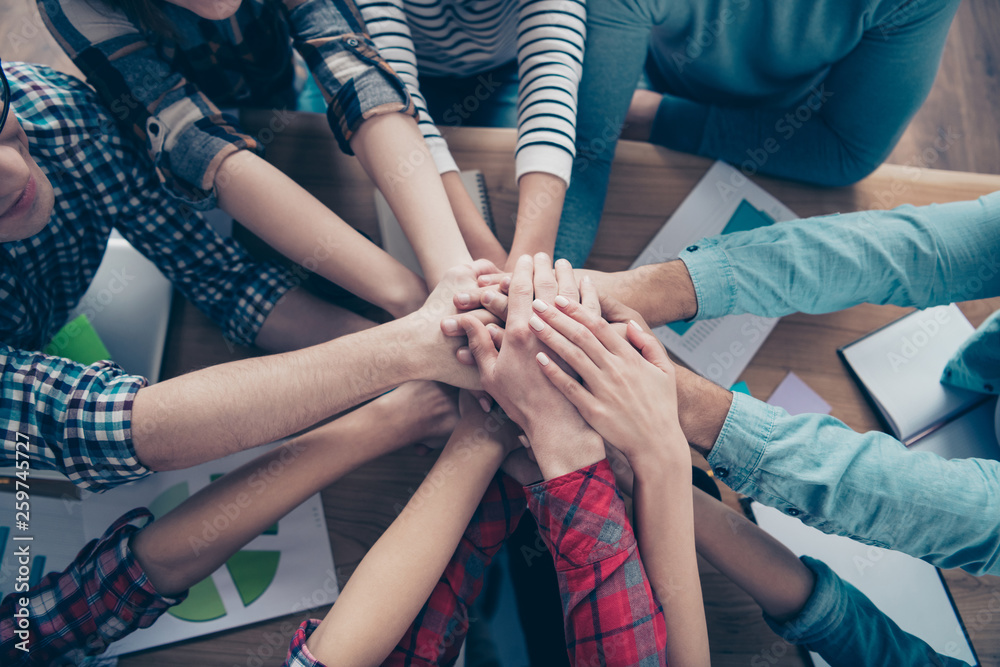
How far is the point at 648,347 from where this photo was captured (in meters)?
0.85

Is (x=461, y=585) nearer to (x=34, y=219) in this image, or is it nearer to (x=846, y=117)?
(x=34, y=219)

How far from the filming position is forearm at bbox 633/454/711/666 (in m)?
0.76

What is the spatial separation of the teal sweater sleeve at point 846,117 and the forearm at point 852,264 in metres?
0.18

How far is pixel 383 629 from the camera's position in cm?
73

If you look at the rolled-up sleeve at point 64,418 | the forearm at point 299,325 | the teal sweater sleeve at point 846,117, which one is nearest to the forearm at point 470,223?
the forearm at point 299,325

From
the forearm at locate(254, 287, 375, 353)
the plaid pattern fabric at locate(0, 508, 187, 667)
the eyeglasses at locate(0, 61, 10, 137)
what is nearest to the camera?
the eyeglasses at locate(0, 61, 10, 137)

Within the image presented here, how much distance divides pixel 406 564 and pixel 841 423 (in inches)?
28.3

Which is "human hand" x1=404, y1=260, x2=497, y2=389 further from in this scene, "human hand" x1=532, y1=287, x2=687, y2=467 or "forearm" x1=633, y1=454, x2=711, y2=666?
"forearm" x1=633, y1=454, x2=711, y2=666

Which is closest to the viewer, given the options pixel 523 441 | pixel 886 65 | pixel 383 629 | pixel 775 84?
pixel 383 629

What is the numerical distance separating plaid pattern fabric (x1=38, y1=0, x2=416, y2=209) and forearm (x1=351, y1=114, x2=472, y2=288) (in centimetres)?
3

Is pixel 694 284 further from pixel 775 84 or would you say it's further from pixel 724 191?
pixel 775 84

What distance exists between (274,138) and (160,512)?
0.72m

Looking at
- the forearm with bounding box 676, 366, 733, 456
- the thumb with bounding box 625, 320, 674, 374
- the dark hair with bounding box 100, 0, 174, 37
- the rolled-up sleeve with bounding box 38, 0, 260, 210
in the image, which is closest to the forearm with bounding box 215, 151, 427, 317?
the rolled-up sleeve with bounding box 38, 0, 260, 210

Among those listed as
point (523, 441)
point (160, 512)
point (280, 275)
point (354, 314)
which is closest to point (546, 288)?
point (523, 441)
